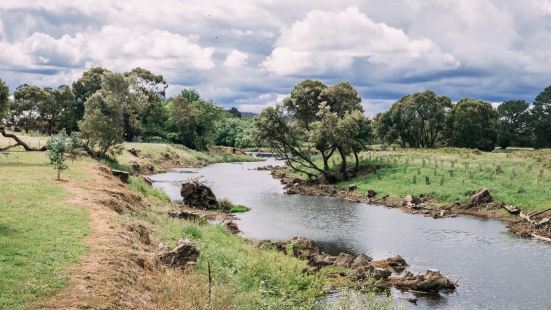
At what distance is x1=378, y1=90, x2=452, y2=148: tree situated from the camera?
359 ft

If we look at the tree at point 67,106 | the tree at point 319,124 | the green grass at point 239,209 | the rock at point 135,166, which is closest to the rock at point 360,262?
the green grass at point 239,209

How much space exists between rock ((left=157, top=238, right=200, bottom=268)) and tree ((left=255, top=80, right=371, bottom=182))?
46.9 metres

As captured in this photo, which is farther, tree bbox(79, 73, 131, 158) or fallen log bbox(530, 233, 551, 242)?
tree bbox(79, 73, 131, 158)

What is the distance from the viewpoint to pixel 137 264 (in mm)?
21469

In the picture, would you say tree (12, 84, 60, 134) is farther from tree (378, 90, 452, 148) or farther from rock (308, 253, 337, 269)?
rock (308, 253, 337, 269)

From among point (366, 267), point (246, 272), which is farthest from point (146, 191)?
point (246, 272)

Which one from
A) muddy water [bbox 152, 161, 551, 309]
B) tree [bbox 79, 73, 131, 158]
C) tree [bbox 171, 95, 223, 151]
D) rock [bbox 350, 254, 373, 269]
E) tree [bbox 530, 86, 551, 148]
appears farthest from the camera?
tree [bbox 171, 95, 223, 151]

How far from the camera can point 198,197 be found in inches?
2013

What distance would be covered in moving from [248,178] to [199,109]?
61572 mm

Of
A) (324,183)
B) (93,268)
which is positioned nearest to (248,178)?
(324,183)

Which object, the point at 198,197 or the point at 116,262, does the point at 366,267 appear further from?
the point at 198,197

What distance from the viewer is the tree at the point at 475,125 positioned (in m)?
108

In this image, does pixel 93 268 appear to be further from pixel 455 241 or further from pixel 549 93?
pixel 549 93

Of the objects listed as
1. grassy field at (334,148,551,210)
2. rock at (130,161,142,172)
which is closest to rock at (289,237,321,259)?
grassy field at (334,148,551,210)
